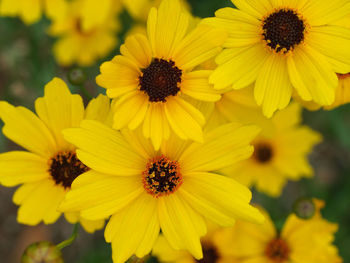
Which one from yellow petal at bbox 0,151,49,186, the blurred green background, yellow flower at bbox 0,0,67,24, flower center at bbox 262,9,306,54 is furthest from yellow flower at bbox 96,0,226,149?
the blurred green background

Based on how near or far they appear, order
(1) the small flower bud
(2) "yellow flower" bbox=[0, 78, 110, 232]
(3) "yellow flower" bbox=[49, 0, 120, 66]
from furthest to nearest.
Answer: (3) "yellow flower" bbox=[49, 0, 120, 66] < (1) the small flower bud < (2) "yellow flower" bbox=[0, 78, 110, 232]

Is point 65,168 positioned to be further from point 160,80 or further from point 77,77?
point 160,80

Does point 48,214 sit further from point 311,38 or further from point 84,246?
point 84,246

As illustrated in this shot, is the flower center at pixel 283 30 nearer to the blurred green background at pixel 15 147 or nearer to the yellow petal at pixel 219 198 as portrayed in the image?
the yellow petal at pixel 219 198

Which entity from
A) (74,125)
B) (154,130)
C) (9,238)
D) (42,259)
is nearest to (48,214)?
(42,259)

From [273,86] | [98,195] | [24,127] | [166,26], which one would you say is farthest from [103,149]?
[273,86]

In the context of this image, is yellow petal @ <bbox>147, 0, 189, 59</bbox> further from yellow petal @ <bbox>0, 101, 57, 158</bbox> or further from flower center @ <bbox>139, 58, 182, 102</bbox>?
yellow petal @ <bbox>0, 101, 57, 158</bbox>
